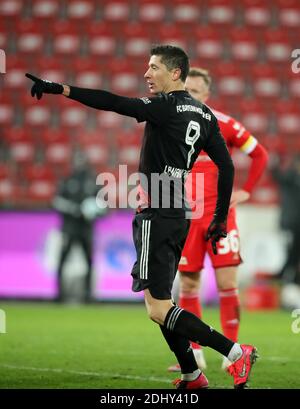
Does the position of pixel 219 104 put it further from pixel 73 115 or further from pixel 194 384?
pixel 194 384

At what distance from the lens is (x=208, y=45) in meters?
16.4


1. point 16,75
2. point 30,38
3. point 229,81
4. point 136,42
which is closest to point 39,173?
point 16,75

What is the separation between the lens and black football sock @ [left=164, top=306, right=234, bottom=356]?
4699 mm

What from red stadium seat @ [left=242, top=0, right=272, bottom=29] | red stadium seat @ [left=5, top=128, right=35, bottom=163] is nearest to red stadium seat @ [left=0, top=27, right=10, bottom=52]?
red stadium seat @ [left=5, top=128, right=35, bottom=163]

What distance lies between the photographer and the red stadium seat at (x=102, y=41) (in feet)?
55.0

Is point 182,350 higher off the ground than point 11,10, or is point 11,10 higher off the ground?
point 11,10

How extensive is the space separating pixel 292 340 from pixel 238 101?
28.9 ft

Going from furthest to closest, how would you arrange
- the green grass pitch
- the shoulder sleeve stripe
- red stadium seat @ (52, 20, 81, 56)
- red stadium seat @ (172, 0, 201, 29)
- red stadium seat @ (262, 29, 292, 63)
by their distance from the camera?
1. red stadium seat @ (52, 20, 81, 56)
2. red stadium seat @ (172, 0, 201, 29)
3. red stadium seat @ (262, 29, 292, 63)
4. the shoulder sleeve stripe
5. the green grass pitch

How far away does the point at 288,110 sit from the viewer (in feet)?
52.0

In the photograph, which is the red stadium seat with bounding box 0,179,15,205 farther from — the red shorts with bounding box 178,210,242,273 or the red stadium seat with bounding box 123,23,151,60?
the red shorts with bounding box 178,210,242,273

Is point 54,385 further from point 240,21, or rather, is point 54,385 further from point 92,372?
point 240,21

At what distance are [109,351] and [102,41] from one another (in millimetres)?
10740

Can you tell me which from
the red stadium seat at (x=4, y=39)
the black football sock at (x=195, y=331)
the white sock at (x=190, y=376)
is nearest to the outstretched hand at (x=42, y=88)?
the black football sock at (x=195, y=331)

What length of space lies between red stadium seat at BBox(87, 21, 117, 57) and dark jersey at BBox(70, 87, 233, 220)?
12049 millimetres
